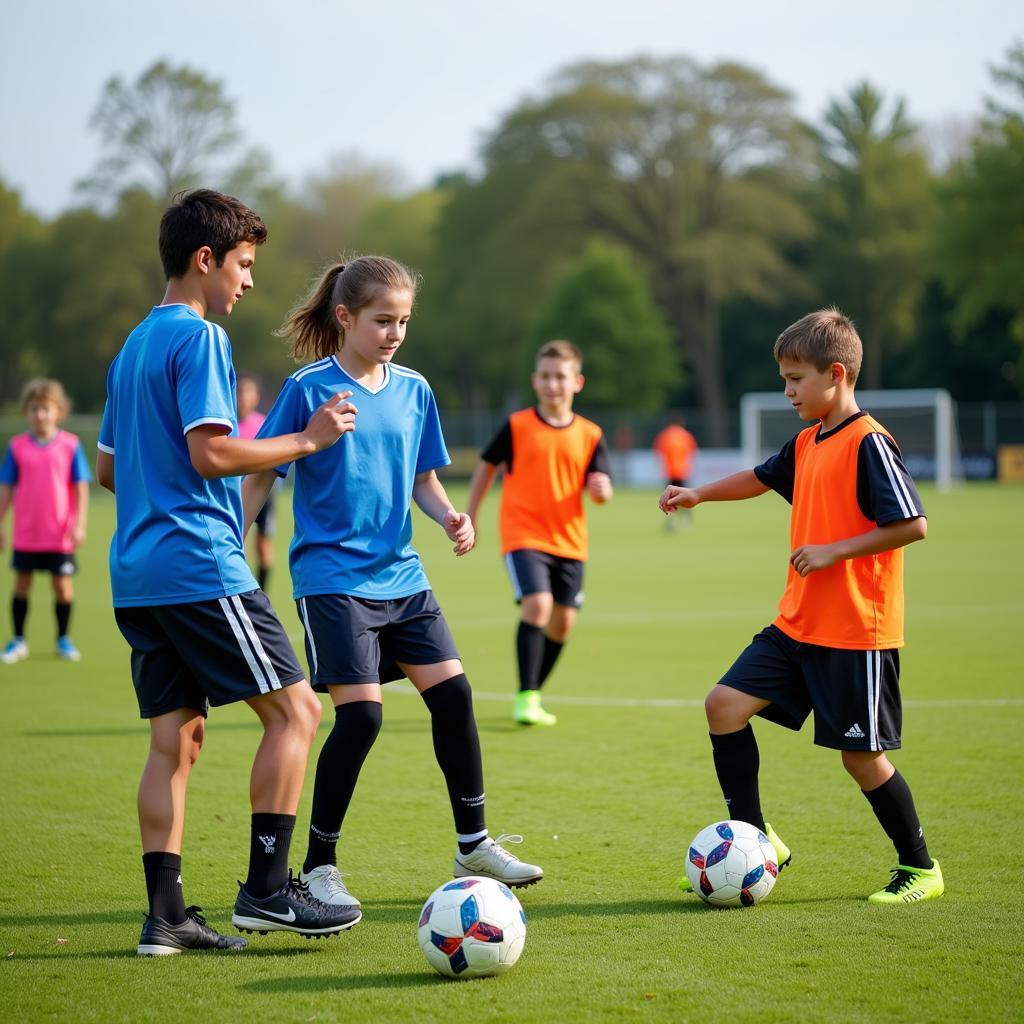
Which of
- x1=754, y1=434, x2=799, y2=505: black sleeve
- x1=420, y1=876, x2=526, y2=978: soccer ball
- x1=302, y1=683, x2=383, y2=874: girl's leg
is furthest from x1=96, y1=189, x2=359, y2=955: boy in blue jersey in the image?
x1=754, y1=434, x2=799, y2=505: black sleeve

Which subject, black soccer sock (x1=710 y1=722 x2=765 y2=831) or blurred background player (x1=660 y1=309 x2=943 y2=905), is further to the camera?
black soccer sock (x1=710 y1=722 x2=765 y2=831)

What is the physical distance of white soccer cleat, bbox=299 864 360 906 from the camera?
422cm

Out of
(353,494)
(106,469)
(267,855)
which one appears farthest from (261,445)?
(267,855)

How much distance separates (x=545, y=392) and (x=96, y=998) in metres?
5.23

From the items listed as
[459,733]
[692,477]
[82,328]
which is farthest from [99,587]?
[82,328]

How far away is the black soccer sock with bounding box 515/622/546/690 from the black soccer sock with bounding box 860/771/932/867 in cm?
355

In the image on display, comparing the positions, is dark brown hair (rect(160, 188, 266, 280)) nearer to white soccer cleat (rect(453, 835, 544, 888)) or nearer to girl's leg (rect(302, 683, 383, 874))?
girl's leg (rect(302, 683, 383, 874))

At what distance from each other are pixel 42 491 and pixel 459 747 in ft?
22.5

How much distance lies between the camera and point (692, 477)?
44.5 meters

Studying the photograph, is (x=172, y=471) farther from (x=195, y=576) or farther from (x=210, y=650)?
(x=210, y=650)

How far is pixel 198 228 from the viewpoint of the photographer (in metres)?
4.10

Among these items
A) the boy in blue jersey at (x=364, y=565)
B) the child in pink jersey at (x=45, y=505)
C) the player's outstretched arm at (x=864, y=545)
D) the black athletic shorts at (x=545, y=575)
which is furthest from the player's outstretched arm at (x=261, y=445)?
the child in pink jersey at (x=45, y=505)

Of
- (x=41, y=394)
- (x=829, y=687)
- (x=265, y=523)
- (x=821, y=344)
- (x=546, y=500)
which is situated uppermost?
(x=41, y=394)

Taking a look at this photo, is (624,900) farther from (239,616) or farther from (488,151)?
(488,151)
